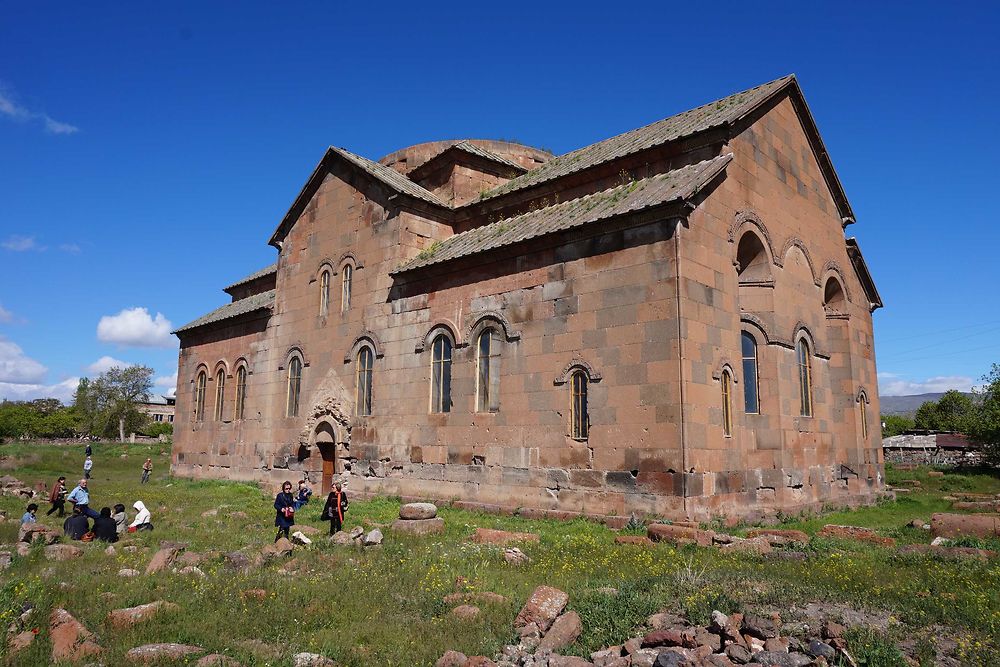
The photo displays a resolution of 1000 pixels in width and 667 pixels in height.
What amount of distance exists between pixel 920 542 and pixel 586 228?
6954 mm

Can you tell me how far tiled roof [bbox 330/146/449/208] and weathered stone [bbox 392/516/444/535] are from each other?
27.3 feet

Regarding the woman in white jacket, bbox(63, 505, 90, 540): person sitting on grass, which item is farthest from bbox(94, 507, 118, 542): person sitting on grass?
the woman in white jacket

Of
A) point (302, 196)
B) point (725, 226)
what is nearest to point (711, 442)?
point (725, 226)

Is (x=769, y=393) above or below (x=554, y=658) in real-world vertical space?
above

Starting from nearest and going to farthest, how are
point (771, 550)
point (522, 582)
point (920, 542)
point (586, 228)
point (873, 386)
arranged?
1. point (522, 582)
2. point (771, 550)
3. point (920, 542)
4. point (586, 228)
5. point (873, 386)

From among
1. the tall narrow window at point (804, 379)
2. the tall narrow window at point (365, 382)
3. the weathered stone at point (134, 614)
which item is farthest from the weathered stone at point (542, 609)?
the tall narrow window at point (365, 382)

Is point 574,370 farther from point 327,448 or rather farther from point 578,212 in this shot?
point 327,448

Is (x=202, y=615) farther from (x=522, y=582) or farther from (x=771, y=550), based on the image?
(x=771, y=550)

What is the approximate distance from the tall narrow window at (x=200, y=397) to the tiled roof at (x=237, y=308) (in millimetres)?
1817

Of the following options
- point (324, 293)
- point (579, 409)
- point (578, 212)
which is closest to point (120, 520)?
point (324, 293)

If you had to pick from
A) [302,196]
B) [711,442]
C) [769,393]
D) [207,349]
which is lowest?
[711,442]

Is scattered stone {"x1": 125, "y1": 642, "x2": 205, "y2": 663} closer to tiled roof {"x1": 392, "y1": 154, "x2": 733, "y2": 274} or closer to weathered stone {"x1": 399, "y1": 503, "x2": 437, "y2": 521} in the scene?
weathered stone {"x1": 399, "y1": 503, "x2": 437, "y2": 521}

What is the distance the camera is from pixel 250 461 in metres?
19.9

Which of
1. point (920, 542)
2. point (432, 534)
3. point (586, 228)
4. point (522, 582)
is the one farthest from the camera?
point (586, 228)
